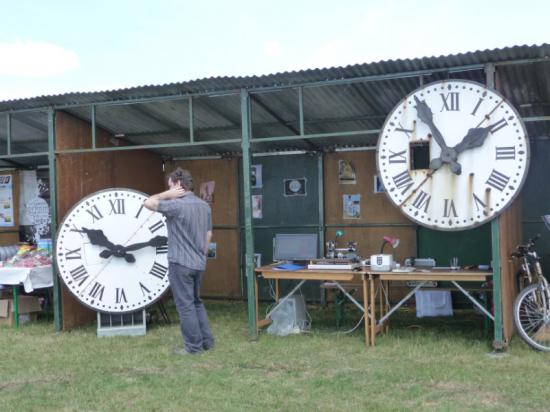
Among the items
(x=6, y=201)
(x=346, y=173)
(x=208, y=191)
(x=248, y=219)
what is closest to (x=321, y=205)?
(x=346, y=173)

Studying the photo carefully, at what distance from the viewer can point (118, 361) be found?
6074 millimetres

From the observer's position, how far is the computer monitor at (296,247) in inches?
330

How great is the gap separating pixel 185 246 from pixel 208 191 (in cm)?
393

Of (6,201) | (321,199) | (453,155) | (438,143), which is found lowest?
(321,199)

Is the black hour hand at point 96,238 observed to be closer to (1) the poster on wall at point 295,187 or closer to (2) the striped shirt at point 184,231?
(2) the striped shirt at point 184,231

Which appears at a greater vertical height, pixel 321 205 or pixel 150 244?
pixel 321 205

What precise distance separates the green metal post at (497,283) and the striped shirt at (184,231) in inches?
111

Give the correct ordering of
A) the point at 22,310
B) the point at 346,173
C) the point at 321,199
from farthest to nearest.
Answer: the point at 321,199
the point at 346,173
the point at 22,310

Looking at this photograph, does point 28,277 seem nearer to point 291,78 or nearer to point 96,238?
point 96,238

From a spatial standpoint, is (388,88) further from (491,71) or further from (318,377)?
(318,377)

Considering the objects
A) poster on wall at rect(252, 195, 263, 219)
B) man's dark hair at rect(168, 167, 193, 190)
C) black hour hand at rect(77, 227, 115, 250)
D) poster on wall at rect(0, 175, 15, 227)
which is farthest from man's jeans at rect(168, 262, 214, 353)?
poster on wall at rect(0, 175, 15, 227)

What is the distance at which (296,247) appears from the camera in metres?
8.52

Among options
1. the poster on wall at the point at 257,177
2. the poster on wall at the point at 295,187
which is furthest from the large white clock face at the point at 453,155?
the poster on wall at the point at 257,177

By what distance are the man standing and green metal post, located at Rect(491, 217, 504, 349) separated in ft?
9.23
